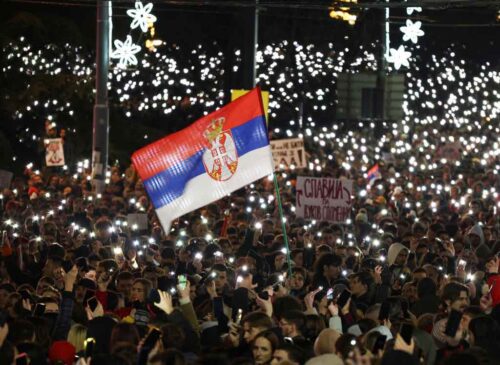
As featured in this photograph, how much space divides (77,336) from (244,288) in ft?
5.71

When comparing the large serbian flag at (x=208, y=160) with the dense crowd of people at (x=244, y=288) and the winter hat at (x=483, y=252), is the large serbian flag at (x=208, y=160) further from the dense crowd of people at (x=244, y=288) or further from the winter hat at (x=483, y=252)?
the winter hat at (x=483, y=252)

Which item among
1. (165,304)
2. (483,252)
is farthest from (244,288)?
(483,252)

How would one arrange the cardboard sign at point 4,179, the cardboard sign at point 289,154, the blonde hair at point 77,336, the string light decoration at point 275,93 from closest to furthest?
the blonde hair at point 77,336 → the cardboard sign at point 289,154 → the cardboard sign at point 4,179 → the string light decoration at point 275,93

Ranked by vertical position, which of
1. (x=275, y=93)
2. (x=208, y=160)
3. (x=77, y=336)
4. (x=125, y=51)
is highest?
(x=125, y=51)

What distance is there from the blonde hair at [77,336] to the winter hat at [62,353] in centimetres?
67

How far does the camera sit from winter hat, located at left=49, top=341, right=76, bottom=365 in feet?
32.8

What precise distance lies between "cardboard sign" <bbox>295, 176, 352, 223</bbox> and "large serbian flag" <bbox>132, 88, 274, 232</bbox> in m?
4.82

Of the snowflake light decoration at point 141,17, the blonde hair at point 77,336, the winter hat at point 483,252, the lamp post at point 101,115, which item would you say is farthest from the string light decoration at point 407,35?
the blonde hair at point 77,336

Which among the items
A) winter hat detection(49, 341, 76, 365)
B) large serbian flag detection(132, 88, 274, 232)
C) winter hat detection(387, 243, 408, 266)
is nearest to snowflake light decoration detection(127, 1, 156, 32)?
large serbian flag detection(132, 88, 274, 232)

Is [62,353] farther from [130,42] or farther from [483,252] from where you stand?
[130,42]

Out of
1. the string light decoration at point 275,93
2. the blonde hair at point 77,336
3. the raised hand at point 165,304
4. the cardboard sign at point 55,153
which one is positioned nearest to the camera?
the blonde hair at point 77,336

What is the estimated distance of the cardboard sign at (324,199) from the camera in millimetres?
20344

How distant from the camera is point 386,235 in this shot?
1833 cm

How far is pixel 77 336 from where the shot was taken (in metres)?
10.9
